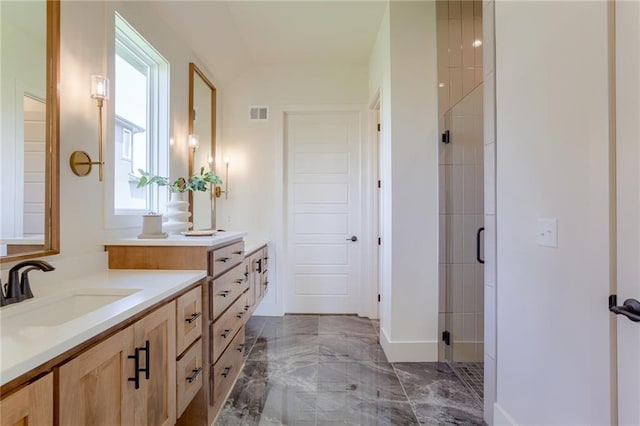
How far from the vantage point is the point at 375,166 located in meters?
3.65

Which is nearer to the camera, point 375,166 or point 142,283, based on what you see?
point 142,283

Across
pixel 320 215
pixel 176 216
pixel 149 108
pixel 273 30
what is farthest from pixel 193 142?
pixel 320 215

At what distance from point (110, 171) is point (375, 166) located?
2.62 meters

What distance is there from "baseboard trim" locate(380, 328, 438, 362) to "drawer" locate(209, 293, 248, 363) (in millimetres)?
1272

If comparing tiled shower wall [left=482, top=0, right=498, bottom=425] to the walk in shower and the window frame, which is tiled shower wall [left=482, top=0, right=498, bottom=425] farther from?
the window frame

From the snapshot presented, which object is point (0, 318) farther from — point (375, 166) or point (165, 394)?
point (375, 166)

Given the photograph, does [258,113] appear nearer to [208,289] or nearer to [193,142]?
[193,142]
